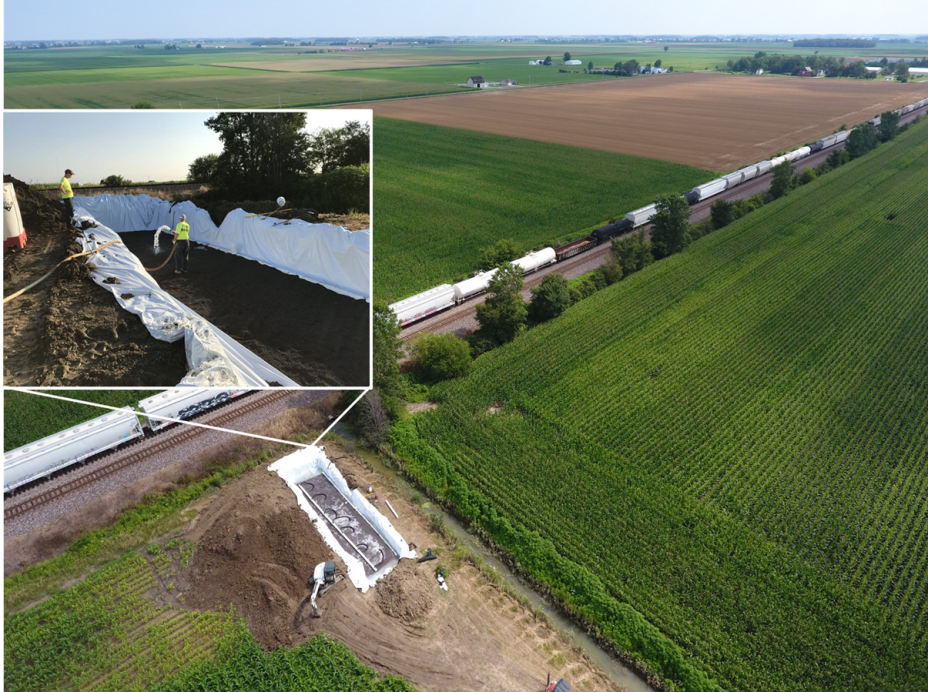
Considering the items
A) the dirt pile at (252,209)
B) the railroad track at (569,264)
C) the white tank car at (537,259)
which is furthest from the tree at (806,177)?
the dirt pile at (252,209)

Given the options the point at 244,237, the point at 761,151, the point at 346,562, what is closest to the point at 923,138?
the point at 761,151

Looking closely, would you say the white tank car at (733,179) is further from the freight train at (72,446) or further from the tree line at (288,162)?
the tree line at (288,162)

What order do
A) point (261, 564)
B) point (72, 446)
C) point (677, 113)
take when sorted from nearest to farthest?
point (261, 564) < point (72, 446) < point (677, 113)

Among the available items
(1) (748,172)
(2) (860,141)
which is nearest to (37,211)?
(1) (748,172)

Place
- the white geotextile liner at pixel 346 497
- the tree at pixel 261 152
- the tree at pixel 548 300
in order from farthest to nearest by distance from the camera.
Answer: the tree at pixel 548 300
the white geotextile liner at pixel 346 497
the tree at pixel 261 152

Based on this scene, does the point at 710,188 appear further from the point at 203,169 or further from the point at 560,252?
the point at 203,169

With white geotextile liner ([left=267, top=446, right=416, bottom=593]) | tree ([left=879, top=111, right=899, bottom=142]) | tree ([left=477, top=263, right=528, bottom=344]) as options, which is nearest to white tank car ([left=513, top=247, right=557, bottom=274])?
tree ([left=477, top=263, right=528, bottom=344])
